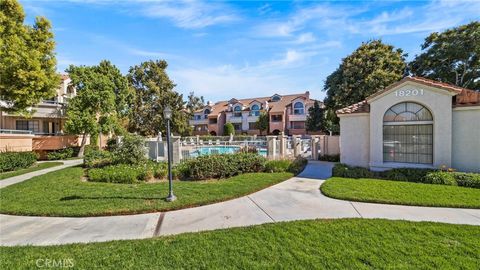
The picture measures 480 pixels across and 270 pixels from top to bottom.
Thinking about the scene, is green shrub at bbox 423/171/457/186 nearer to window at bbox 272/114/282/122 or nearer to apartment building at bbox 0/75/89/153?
apartment building at bbox 0/75/89/153

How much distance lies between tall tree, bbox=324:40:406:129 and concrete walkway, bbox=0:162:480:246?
1563 cm

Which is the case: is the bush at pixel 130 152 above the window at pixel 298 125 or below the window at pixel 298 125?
below

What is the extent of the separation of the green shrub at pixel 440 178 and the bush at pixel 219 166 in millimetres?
6742

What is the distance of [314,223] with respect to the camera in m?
5.28

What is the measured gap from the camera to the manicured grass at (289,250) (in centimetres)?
372

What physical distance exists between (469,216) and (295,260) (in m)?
5.04

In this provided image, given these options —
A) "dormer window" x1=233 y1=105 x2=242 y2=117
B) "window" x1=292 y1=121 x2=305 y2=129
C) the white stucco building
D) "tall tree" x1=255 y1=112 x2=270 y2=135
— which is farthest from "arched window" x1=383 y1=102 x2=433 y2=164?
"dormer window" x1=233 y1=105 x2=242 y2=117

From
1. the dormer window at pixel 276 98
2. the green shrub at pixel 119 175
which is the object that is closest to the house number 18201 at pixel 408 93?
the green shrub at pixel 119 175

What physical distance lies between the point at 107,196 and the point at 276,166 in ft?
24.5

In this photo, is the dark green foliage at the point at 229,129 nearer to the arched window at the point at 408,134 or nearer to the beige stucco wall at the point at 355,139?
the beige stucco wall at the point at 355,139

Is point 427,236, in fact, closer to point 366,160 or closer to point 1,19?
point 366,160

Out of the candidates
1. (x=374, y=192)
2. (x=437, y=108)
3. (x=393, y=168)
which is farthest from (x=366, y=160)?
(x=374, y=192)

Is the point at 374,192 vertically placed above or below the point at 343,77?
below

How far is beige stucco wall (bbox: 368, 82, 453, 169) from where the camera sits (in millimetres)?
9734
